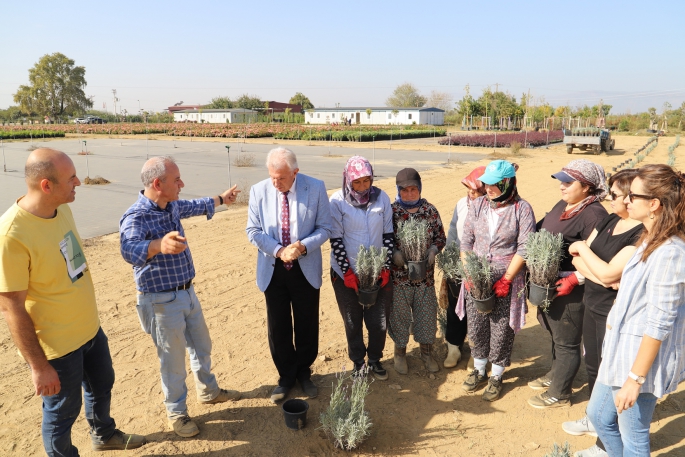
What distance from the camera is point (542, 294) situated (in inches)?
123

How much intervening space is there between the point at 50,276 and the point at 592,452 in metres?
3.27

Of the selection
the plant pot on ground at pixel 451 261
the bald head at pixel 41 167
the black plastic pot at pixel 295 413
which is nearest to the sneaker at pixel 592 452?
the plant pot on ground at pixel 451 261

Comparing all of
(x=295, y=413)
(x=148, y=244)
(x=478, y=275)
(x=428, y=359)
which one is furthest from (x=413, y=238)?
(x=148, y=244)

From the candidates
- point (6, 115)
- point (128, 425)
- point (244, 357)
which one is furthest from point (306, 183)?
point (6, 115)

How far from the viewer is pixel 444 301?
4.14 meters

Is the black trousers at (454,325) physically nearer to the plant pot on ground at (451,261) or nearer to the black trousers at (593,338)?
the plant pot on ground at (451,261)

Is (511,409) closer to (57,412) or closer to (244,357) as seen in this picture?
(244,357)

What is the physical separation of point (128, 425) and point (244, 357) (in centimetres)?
115

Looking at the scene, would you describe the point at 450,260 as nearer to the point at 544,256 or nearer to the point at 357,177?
the point at 544,256

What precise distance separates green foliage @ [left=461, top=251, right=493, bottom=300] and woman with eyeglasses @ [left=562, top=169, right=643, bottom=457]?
616mm

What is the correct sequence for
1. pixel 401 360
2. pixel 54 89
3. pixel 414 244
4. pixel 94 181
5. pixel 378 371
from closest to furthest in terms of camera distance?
pixel 414 244, pixel 378 371, pixel 401 360, pixel 94 181, pixel 54 89

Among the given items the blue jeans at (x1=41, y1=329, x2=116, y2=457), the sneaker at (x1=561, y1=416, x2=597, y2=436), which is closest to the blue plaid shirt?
the blue jeans at (x1=41, y1=329, x2=116, y2=457)

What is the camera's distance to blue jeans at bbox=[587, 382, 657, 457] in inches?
83.8

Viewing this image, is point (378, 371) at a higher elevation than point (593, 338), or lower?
lower
